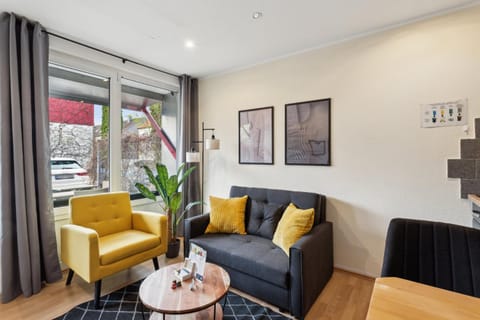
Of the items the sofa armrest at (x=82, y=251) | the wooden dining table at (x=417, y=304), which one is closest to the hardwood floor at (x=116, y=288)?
the sofa armrest at (x=82, y=251)

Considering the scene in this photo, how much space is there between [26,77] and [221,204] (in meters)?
2.29

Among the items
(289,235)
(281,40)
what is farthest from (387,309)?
(281,40)

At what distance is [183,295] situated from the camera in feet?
5.16

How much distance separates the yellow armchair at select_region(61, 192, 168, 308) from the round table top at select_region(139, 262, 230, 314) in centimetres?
58

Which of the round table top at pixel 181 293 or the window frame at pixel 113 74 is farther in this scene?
the window frame at pixel 113 74

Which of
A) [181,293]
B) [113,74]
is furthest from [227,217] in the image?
[113,74]

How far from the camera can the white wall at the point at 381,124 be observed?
212 centimetres

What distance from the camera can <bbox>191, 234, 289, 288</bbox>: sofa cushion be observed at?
6.43 ft

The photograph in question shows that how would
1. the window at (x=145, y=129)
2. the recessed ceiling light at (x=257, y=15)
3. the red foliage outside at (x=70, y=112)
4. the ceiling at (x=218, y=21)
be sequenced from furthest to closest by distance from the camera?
the window at (x=145, y=129) → the red foliage outside at (x=70, y=112) → the recessed ceiling light at (x=257, y=15) → the ceiling at (x=218, y=21)

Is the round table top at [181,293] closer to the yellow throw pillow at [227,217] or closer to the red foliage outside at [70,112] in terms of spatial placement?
the yellow throw pillow at [227,217]

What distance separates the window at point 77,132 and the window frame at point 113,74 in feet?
0.26

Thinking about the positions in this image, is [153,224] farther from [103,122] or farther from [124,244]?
[103,122]

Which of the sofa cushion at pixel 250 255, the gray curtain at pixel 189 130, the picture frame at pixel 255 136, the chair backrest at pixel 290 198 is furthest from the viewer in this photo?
the gray curtain at pixel 189 130

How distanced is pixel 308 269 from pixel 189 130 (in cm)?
272
